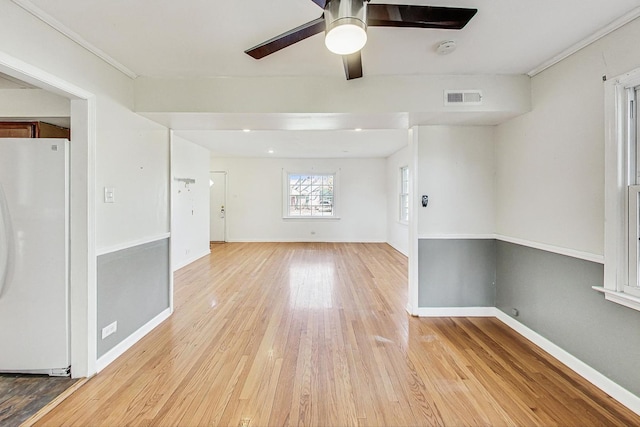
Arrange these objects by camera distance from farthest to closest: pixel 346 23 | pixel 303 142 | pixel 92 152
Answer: pixel 303 142
pixel 92 152
pixel 346 23

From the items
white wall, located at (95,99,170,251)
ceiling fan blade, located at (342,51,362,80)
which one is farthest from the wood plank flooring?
ceiling fan blade, located at (342,51,362,80)

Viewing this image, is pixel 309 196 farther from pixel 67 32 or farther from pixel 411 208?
pixel 67 32

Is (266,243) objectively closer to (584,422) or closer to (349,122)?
(349,122)

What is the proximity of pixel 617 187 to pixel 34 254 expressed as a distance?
12.7ft

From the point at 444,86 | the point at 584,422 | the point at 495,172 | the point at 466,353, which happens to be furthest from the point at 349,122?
the point at 584,422

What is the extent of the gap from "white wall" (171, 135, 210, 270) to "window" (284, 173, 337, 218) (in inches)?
94.6

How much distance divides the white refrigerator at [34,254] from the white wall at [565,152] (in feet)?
12.0

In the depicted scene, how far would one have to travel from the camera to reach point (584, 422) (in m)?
1.56

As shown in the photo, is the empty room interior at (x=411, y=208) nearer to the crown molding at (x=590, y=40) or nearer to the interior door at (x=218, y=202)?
the crown molding at (x=590, y=40)

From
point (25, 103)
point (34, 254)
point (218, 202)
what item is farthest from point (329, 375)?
point (218, 202)

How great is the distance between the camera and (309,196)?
784cm

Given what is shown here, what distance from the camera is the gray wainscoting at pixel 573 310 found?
1725 mm

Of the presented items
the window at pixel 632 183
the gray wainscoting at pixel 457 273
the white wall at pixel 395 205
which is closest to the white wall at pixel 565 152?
the window at pixel 632 183

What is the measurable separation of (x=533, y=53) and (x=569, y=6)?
0.55 m
